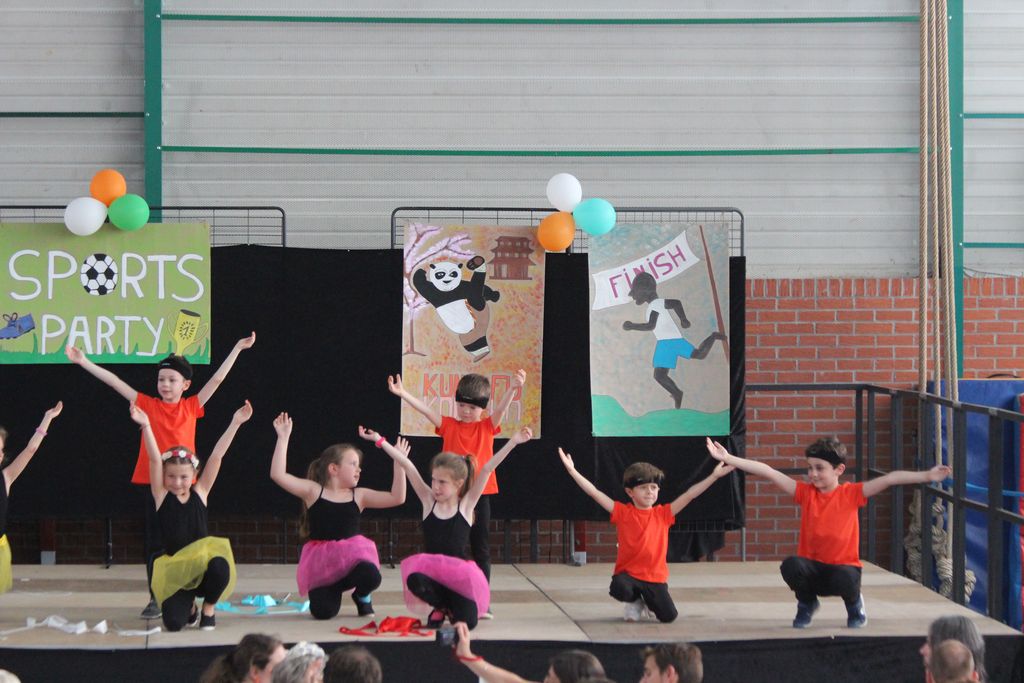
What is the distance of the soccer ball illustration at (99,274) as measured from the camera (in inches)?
308

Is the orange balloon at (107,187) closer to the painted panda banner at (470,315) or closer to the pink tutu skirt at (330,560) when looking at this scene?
the painted panda banner at (470,315)

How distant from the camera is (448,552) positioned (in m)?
6.19

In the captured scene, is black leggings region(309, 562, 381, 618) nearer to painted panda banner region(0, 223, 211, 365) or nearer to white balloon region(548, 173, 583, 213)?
painted panda banner region(0, 223, 211, 365)

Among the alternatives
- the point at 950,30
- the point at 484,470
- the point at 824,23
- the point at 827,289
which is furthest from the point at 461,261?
the point at 950,30

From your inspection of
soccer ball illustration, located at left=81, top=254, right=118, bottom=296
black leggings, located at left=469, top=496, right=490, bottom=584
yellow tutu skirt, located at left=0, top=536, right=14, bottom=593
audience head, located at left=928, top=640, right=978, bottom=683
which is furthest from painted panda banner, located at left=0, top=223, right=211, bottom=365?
audience head, located at left=928, top=640, right=978, bottom=683

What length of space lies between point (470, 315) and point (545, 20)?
8.15 feet

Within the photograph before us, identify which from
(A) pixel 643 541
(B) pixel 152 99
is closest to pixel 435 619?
(A) pixel 643 541

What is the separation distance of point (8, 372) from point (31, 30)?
8.77ft

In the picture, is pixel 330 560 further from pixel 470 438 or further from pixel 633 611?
pixel 633 611

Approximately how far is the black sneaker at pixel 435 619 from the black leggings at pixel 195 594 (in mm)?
1022

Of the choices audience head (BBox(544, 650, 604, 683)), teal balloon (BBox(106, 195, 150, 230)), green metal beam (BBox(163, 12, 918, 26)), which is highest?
green metal beam (BBox(163, 12, 918, 26))

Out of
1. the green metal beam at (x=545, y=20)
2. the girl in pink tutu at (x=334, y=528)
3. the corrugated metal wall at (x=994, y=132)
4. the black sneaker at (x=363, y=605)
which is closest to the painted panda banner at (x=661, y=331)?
the green metal beam at (x=545, y=20)

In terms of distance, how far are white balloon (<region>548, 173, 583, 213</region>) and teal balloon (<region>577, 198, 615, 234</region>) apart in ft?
0.19

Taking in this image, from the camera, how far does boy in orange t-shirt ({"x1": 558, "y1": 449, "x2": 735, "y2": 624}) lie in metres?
6.35
